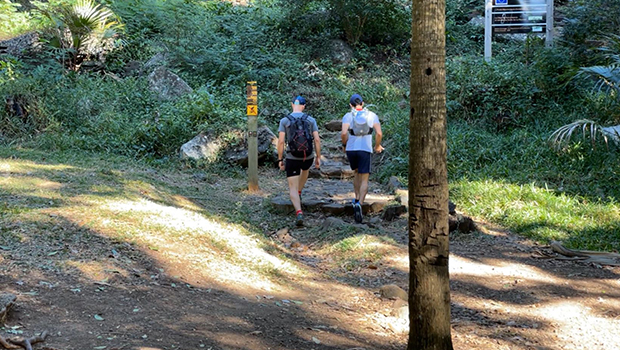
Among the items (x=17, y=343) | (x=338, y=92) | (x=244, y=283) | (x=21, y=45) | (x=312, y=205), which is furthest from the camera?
(x=21, y=45)

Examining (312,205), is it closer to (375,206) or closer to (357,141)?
(375,206)

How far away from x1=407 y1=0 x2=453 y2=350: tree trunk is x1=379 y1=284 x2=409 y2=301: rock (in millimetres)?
2056

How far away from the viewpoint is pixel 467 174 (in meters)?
10.2

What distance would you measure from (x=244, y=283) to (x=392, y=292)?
4.75 feet

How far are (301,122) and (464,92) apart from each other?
629 centimetres

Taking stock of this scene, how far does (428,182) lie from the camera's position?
3.60m

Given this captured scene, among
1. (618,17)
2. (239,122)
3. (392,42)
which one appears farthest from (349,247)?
(392,42)

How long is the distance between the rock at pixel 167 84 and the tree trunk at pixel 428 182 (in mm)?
11349

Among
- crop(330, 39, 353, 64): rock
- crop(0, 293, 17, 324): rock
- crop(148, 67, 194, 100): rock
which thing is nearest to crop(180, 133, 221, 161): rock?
crop(148, 67, 194, 100): rock

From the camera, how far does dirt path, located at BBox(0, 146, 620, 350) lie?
13.7 ft

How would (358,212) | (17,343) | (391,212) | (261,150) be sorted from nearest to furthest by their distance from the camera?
(17,343) → (358,212) → (391,212) → (261,150)

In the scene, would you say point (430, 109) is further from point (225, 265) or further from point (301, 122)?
point (301, 122)

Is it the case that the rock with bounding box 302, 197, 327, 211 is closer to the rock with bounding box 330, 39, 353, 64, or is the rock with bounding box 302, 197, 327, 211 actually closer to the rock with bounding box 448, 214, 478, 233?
the rock with bounding box 448, 214, 478, 233

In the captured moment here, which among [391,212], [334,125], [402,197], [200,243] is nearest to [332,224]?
[391,212]
